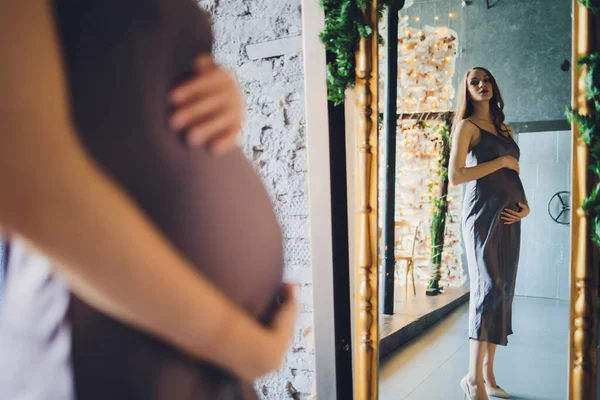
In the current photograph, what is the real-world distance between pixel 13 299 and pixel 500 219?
103 cm

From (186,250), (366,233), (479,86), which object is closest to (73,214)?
(186,250)

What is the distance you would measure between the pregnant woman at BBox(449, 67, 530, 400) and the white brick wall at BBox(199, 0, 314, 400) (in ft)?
1.51

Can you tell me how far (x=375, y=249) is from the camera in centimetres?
135

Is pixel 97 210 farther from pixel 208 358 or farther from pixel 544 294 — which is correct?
pixel 544 294

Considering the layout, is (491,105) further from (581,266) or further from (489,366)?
(489,366)

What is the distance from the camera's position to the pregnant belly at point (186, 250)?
2.23 feet

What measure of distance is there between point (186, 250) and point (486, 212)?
772 millimetres

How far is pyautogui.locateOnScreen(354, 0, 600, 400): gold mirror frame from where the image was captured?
3.59 feet

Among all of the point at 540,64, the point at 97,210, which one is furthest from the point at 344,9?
the point at 97,210

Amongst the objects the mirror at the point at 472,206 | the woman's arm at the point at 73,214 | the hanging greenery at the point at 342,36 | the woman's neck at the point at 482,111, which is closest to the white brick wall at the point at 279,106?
the hanging greenery at the point at 342,36

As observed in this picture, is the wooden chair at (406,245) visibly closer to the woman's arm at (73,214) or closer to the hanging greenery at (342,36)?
the hanging greenery at (342,36)

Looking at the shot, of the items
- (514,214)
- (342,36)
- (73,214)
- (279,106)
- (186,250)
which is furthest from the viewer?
(279,106)

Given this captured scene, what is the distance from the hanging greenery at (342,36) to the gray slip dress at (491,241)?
39 cm

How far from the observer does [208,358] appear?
789mm
